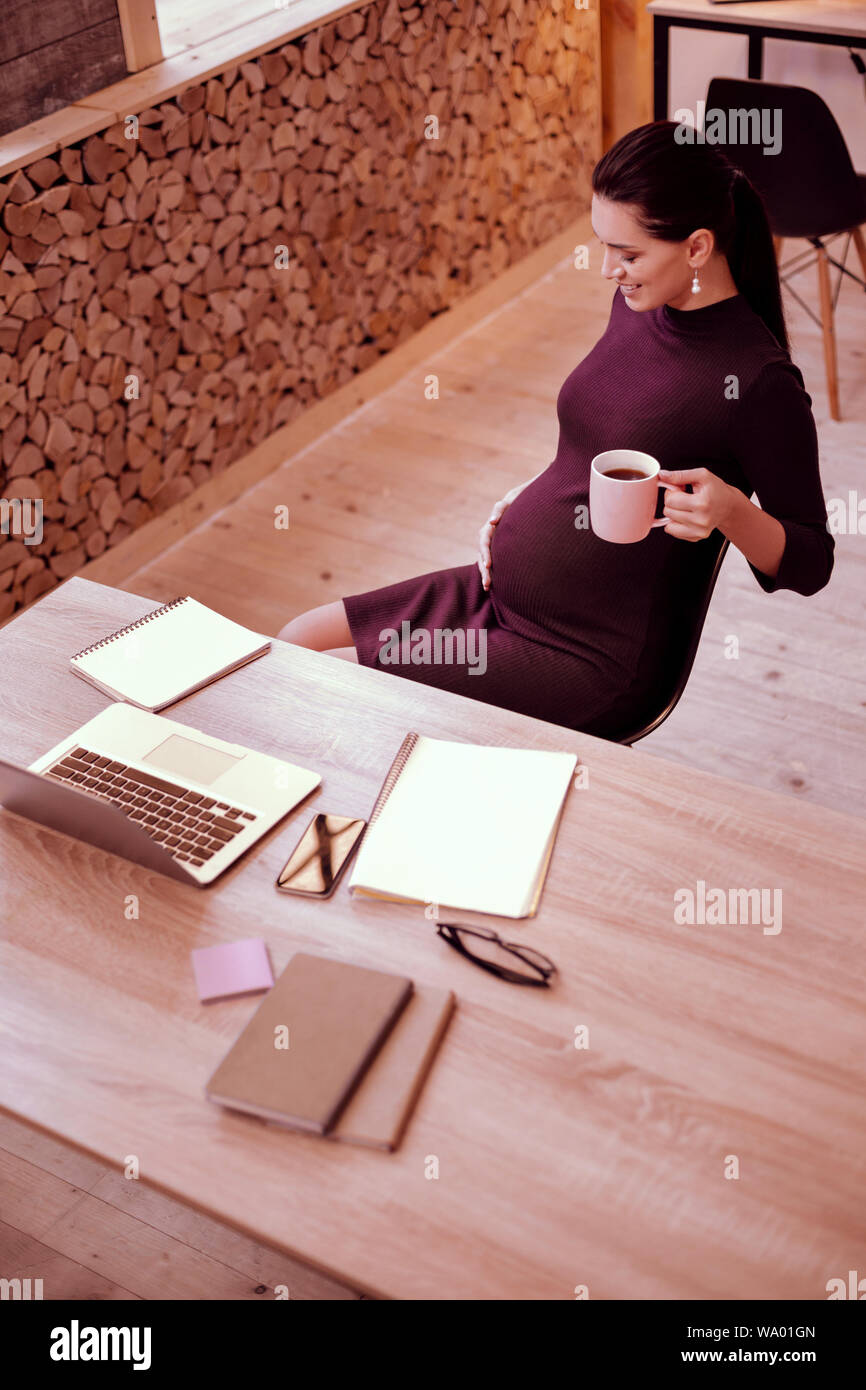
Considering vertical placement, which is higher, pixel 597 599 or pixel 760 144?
pixel 760 144

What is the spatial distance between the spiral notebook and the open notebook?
284 millimetres

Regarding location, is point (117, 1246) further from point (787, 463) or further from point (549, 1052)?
point (787, 463)

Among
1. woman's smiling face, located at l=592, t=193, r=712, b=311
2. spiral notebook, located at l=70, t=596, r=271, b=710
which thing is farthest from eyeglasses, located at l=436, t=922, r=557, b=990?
woman's smiling face, located at l=592, t=193, r=712, b=311

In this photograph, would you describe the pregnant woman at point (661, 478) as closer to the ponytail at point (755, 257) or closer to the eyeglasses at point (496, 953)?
the ponytail at point (755, 257)

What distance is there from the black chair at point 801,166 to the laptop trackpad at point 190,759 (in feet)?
7.13

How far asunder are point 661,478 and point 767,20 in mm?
2534

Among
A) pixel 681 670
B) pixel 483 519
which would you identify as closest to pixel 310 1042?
pixel 681 670

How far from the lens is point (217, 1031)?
3.81 ft

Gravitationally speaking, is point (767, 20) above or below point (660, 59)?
above

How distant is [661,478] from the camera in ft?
4.81

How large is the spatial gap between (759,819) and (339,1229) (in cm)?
59

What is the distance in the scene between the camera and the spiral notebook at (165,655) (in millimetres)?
1540
